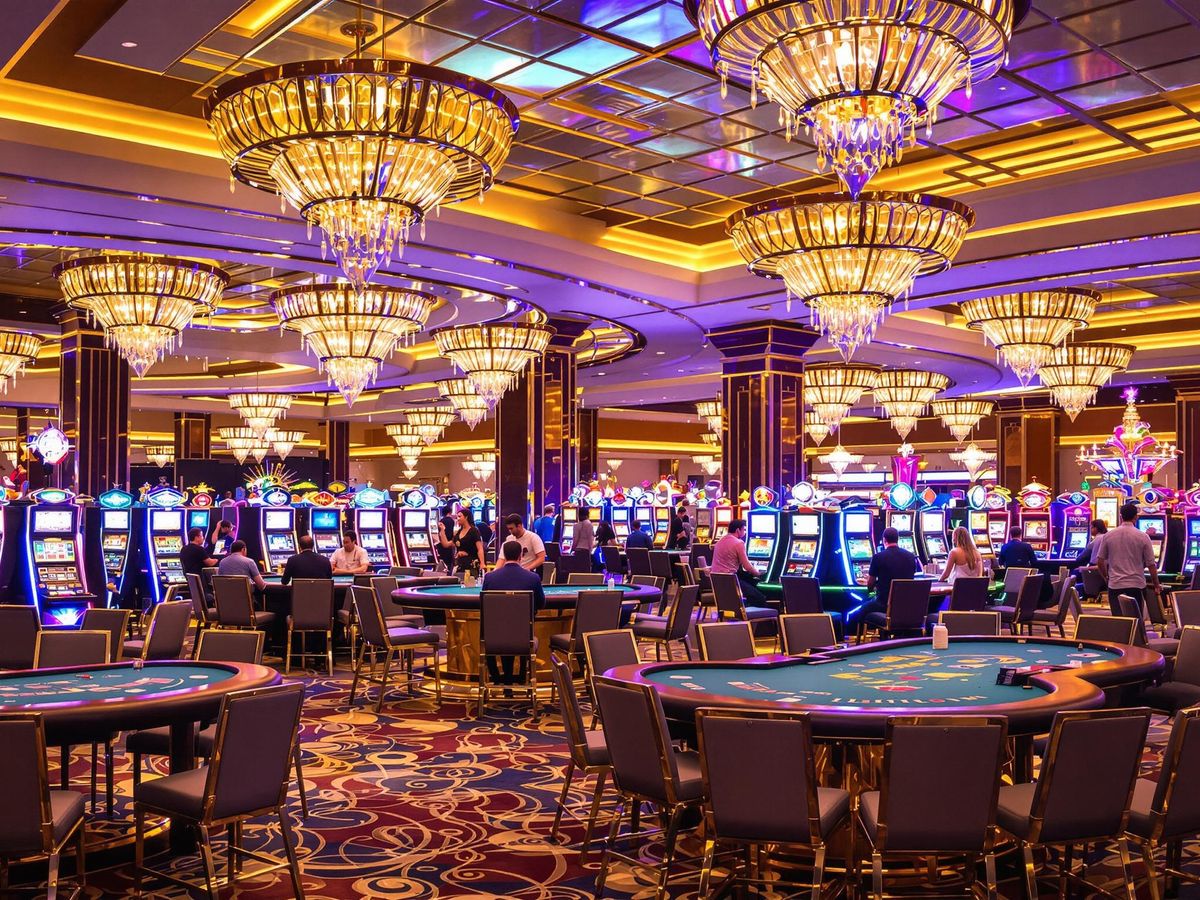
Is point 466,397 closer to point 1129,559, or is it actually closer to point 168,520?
point 168,520

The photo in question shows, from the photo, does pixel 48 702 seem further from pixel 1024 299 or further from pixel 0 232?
pixel 1024 299

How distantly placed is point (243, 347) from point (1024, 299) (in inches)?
424

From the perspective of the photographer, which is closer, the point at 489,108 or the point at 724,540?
the point at 489,108

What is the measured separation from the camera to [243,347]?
17.1 meters

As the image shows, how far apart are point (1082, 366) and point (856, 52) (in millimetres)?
11017

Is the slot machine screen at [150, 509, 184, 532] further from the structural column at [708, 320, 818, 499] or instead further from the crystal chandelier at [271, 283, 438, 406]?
the structural column at [708, 320, 818, 499]

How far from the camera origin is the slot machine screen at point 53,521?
1040 centimetres

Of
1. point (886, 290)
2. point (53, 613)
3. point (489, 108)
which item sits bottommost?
point (53, 613)

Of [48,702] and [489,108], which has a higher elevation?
[489,108]

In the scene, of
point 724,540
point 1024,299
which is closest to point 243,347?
point 724,540

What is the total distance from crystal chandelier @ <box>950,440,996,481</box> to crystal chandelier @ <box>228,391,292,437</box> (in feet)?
43.2

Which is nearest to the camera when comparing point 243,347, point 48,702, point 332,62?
point 48,702

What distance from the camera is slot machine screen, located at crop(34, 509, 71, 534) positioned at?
10.4 metres

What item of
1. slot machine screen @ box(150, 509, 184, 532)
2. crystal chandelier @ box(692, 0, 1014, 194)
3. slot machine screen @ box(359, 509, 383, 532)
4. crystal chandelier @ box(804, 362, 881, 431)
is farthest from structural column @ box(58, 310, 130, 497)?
crystal chandelier @ box(692, 0, 1014, 194)
